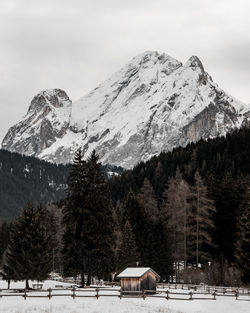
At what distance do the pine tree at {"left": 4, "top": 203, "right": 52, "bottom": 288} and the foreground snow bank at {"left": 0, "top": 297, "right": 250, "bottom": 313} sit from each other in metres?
13.5

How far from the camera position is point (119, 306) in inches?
1577

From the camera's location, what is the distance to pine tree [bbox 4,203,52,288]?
56938mm

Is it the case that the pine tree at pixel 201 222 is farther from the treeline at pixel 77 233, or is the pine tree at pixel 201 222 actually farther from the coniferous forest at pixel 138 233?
the treeline at pixel 77 233

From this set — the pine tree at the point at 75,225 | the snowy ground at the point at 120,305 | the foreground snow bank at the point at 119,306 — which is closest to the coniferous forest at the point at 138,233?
the pine tree at the point at 75,225

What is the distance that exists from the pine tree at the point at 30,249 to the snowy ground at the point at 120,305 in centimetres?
1271

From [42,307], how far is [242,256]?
25.5 m

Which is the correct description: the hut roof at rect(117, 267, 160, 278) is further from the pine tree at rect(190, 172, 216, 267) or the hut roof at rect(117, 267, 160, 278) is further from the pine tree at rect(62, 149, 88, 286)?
the pine tree at rect(190, 172, 216, 267)

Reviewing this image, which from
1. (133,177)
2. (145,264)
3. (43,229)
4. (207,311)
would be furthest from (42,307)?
(133,177)

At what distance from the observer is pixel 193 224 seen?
73.8m

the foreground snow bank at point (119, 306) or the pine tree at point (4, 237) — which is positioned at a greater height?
the pine tree at point (4, 237)

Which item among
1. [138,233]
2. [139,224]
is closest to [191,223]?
[139,224]

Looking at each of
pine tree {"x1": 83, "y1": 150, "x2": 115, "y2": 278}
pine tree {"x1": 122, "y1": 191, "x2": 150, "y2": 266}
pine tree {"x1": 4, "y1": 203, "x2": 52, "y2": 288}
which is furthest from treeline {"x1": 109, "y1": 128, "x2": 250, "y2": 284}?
pine tree {"x1": 4, "y1": 203, "x2": 52, "y2": 288}

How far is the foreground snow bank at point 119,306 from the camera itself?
37500mm

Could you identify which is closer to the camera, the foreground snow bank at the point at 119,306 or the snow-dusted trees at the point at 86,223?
the foreground snow bank at the point at 119,306
